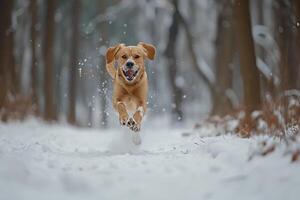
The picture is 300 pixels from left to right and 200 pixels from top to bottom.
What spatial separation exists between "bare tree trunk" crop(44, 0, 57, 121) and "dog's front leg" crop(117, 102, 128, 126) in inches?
453

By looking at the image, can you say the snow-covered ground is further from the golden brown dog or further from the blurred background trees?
the golden brown dog

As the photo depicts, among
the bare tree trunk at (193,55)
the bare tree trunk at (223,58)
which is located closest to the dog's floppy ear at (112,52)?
the bare tree trunk at (223,58)

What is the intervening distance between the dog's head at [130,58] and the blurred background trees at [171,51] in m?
1.98

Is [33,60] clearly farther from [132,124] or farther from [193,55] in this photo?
[132,124]

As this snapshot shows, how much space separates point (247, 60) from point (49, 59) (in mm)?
10887

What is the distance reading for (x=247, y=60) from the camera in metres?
10.2

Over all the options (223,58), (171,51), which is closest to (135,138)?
(223,58)

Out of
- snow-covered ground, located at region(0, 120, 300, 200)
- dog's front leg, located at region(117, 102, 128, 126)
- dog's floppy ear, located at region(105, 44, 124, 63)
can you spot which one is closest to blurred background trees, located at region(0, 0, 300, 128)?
dog's front leg, located at region(117, 102, 128, 126)

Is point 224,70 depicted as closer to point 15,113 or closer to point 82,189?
point 15,113

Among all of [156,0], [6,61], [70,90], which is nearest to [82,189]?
[6,61]

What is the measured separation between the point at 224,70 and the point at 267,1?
896 centimetres

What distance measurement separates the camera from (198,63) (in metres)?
18.7

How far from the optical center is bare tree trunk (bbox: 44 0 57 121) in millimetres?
19375

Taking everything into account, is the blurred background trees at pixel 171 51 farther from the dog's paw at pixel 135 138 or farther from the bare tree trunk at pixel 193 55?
the dog's paw at pixel 135 138
